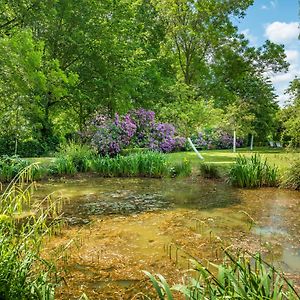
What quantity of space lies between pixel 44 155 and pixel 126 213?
10.9 m

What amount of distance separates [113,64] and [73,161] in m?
7.20

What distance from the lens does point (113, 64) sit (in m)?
18.5

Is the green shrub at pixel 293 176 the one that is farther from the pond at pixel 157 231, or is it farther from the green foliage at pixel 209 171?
the green foliage at pixel 209 171

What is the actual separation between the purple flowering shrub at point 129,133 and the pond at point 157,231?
14.7 ft

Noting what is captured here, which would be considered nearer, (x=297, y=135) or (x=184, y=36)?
(x=297, y=135)

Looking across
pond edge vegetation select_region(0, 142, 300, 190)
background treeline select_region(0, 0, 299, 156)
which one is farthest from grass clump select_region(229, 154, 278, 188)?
background treeline select_region(0, 0, 299, 156)

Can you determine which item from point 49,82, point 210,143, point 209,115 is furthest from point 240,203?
point 210,143

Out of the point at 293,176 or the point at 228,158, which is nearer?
the point at 293,176

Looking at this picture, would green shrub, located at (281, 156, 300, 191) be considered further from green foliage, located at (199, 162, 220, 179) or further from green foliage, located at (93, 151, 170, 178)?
green foliage, located at (93, 151, 170, 178)

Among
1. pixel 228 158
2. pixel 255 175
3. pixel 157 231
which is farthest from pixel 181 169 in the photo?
pixel 157 231

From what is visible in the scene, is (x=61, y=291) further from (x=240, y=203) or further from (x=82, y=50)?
(x=82, y=50)

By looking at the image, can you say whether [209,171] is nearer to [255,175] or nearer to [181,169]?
[181,169]

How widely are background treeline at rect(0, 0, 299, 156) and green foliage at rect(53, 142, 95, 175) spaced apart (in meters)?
3.61

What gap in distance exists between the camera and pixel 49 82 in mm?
16438
